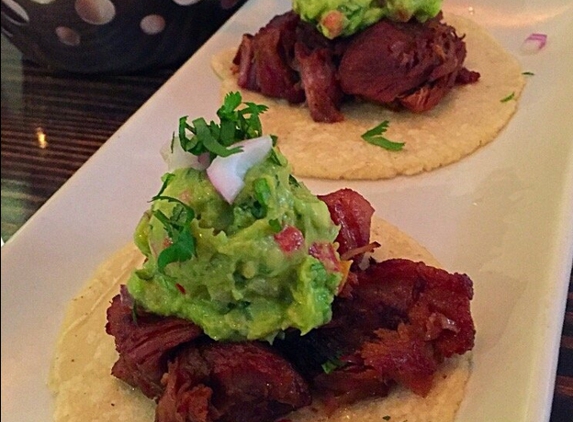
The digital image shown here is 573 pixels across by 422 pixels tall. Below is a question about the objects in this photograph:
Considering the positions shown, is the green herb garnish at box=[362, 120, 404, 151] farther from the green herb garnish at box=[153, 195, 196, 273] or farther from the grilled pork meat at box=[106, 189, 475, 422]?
the green herb garnish at box=[153, 195, 196, 273]

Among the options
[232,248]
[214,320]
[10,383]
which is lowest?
[10,383]

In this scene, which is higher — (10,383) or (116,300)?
(116,300)

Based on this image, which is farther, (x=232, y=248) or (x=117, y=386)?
(x=117, y=386)

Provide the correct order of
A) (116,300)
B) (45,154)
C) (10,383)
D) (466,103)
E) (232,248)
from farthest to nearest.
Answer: (45,154) < (466,103) < (10,383) < (116,300) < (232,248)

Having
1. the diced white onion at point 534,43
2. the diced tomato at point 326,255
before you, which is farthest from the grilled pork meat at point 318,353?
the diced white onion at point 534,43

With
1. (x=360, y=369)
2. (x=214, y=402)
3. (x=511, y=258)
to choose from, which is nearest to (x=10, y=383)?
(x=214, y=402)

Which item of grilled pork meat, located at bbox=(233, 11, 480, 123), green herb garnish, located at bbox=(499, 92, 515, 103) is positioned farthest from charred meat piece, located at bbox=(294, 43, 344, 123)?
green herb garnish, located at bbox=(499, 92, 515, 103)

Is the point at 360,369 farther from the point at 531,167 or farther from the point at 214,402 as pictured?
the point at 531,167

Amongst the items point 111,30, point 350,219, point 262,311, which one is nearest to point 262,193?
point 262,311
